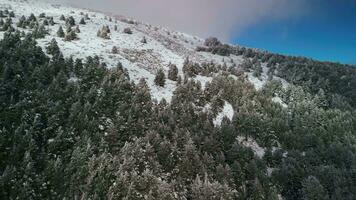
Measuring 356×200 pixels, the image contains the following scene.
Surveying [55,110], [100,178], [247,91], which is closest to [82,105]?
[55,110]

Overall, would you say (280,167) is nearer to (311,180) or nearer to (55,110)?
(311,180)

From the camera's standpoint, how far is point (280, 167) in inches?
2335

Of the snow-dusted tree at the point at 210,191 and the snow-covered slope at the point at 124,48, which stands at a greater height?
the snow-dusted tree at the point at 210,191

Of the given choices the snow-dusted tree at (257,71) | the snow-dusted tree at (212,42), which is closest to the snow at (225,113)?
the snow-dusted tree at (257,71)

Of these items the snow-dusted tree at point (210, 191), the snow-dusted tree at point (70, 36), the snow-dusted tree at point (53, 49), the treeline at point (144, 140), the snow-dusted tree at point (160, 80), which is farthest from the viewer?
the snow-dusted tree at point (70, 36)

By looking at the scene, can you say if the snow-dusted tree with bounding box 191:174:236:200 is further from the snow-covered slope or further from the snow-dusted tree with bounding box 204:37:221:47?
the snow-dusted tree with bounding box 204:37:221:47

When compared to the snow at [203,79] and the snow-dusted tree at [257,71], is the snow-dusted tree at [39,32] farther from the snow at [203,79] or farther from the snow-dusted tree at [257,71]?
the snow-dusted tree at [257,71]

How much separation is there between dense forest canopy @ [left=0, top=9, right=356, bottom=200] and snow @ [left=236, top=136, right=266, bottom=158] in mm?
386

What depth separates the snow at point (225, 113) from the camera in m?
65.2

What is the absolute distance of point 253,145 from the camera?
6384 centimetres

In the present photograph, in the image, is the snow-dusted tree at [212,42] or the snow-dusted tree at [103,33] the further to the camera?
the snow-dusted tree at [212,42]

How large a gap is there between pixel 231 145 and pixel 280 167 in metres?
7.96

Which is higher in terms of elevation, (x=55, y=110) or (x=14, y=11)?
(x=55, y=110)

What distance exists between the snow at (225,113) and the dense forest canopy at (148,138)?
88 cm
